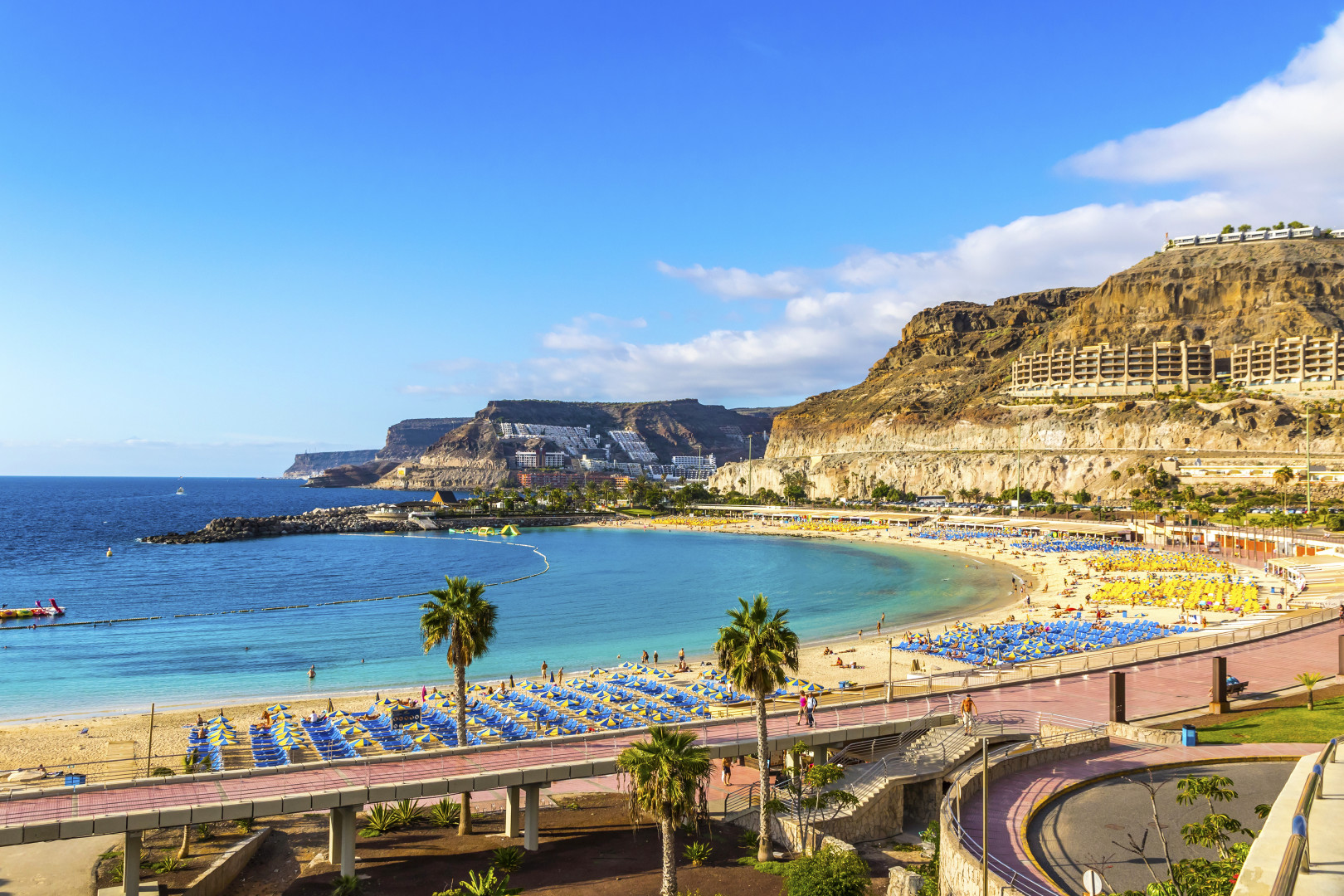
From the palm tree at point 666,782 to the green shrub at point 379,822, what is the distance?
8000mm

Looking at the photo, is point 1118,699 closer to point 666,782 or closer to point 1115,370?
point 666,782

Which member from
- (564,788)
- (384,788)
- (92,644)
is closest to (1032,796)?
(564,788)

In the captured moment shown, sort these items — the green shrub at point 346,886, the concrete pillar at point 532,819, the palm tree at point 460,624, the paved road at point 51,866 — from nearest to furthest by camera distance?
the green shrub at point 346,886
the paved road at point 51,866
the concrete pillar at point 532,819
the palm tree at point 460,624

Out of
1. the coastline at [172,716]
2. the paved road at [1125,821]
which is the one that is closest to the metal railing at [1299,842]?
the paved road at [1125,821]

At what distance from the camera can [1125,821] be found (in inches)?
699

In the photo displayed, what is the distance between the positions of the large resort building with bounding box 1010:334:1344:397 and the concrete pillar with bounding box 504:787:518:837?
16299 cm

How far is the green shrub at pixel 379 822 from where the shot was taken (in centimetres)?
2156

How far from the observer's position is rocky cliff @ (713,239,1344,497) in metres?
137

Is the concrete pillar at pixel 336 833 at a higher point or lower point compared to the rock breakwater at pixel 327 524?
higher

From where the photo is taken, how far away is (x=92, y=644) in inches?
2044

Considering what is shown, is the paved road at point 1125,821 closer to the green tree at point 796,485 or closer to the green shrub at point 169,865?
the green shrub at point 169,865

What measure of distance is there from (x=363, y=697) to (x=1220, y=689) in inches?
1342

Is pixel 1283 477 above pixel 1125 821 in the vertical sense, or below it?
above

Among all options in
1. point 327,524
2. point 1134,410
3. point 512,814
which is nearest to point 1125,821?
point 512,814
